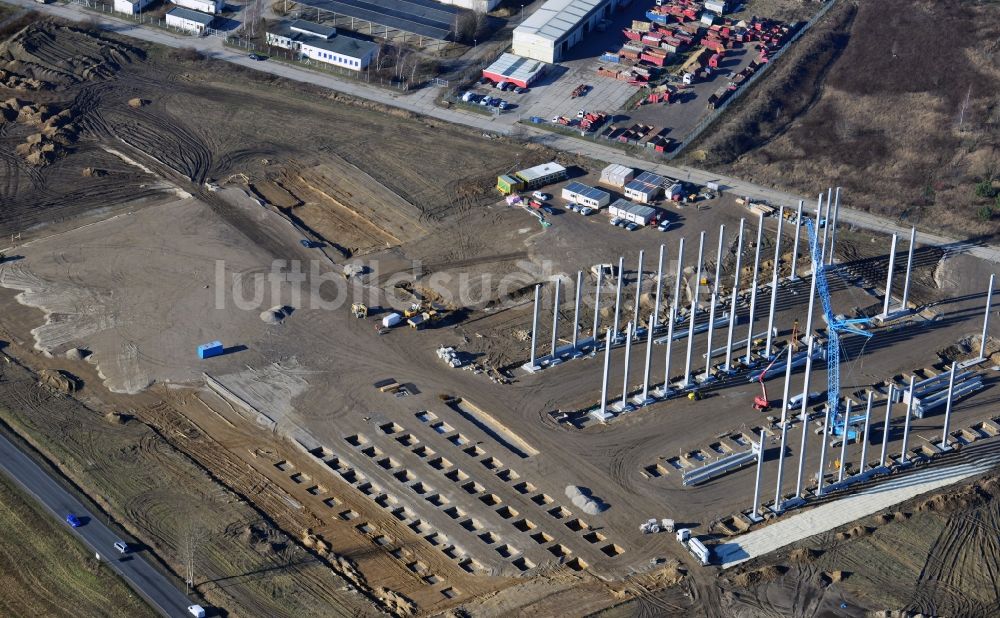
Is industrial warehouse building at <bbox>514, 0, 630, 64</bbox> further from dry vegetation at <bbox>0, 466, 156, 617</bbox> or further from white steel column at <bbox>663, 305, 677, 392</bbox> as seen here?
dry vegetation at <bbox>0, 466, 156, 617</bbox>

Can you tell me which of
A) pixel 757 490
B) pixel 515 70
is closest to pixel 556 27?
pixel 515 70

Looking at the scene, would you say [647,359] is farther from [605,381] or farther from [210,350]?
[210,350]

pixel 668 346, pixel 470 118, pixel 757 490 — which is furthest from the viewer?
pixel 470 118

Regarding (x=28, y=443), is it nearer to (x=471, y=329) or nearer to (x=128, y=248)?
(x=128, y=248)

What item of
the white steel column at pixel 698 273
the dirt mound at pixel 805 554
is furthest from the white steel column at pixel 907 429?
the white steel column at pixel 698 273

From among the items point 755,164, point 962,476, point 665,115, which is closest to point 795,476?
point 962,476

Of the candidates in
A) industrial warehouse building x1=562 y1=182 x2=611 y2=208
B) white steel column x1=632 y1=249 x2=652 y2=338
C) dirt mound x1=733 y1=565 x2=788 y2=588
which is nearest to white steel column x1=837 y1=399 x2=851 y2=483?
dirt mound x1=733 y1=565 x2=788 y2=588

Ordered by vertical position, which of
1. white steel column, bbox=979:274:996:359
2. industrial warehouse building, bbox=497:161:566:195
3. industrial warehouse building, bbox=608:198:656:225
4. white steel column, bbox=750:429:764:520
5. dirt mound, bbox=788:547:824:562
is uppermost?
industrial warehouse building, bbox=497:161:566:195
